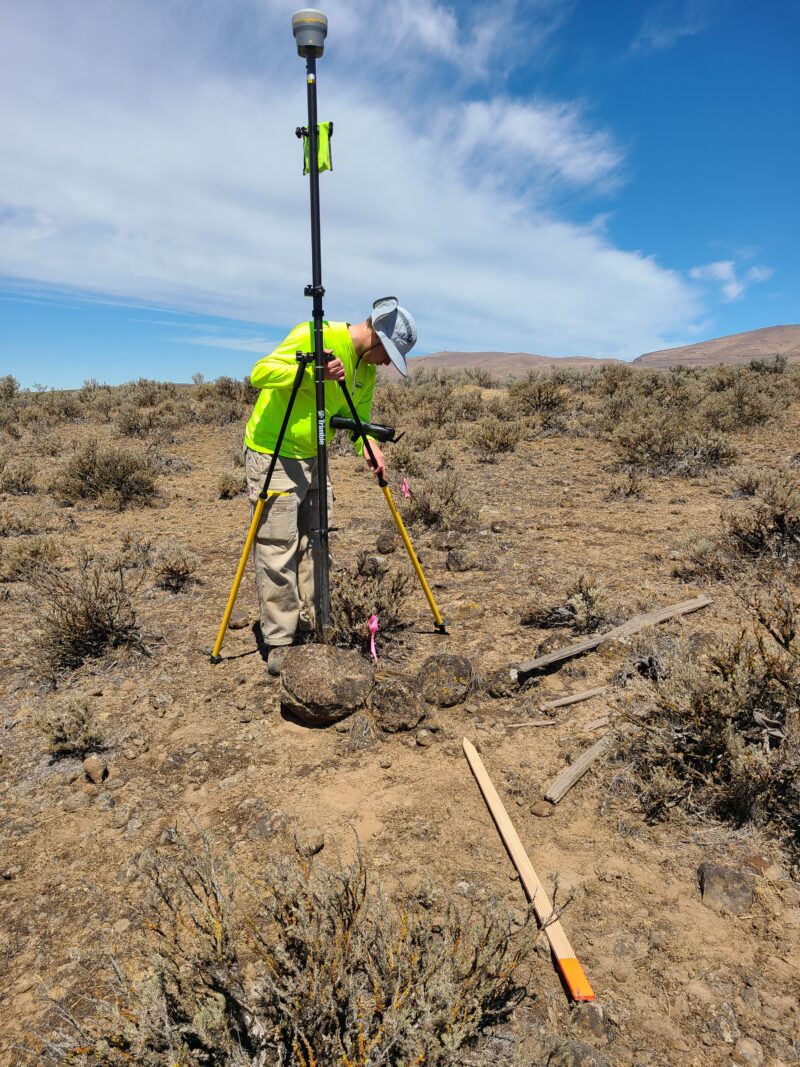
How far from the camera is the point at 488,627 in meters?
4.18

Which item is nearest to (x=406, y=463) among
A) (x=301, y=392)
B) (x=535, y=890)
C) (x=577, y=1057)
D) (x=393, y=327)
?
(x=301, y=392)

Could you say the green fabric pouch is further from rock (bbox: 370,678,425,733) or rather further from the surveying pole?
rock (bbox: 370,678,425,733)


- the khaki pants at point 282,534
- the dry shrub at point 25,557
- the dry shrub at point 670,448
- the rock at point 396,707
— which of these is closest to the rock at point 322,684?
the rock at point 396,707

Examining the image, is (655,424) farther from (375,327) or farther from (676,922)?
(676,922)

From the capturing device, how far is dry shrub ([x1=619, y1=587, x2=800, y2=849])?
7.68 feet

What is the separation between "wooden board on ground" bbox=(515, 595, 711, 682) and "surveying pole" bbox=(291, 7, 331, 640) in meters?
1.23

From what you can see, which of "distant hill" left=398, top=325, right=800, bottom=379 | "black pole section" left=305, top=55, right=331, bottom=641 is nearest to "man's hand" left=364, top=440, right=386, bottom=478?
"black pole section" left=305, top=55, right=331, bottom=641

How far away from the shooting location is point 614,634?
3.76 metres

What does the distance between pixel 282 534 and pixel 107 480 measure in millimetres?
5037

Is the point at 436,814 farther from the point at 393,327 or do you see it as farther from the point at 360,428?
the point at 393,327

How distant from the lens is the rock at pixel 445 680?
3.36 m

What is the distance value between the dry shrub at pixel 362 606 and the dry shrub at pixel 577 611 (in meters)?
0.91

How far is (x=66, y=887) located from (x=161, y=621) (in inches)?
90.2

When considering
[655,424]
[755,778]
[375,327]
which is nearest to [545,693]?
[755,778]
